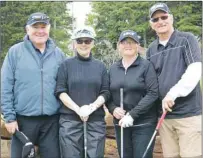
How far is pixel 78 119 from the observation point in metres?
4.52

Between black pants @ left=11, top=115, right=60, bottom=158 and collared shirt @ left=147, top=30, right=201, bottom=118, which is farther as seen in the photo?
black pants @ left=11, top=115, right=60, bottom=158

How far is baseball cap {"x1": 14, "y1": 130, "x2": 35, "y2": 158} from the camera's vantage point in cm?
446

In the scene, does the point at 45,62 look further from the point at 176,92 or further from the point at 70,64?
the point at 176,92

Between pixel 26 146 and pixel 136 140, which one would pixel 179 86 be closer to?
pixel 136 140

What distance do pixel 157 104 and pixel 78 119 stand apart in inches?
40.8

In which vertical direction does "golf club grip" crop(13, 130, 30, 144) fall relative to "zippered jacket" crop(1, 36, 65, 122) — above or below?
below

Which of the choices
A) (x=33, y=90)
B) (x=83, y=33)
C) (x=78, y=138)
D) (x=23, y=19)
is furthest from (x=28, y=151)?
(x=23, y=19)

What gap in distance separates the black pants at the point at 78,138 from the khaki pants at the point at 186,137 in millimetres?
883

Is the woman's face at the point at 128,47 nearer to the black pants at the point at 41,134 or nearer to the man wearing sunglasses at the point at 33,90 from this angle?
the man wearing sunglasses at the point at 33,90

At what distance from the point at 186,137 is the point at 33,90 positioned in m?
1.95

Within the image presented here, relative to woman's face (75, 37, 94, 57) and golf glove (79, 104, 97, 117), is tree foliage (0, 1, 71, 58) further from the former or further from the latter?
golf glove (79, 104, 97, 117)

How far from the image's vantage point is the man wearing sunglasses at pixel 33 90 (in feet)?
14.8

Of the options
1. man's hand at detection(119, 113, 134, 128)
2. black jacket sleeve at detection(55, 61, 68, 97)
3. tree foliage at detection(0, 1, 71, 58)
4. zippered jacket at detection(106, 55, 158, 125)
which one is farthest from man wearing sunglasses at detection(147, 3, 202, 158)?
tree foliage at detection(0, 1, 71, 58)

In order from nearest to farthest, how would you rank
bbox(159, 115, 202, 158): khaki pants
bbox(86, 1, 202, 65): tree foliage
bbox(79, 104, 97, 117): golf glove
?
bbox(79, 104, 97, 117): golf glove → bbox(159, 115, 202, 158): khaki pants → bbox(86, 1, 202, 65): tree foliage
